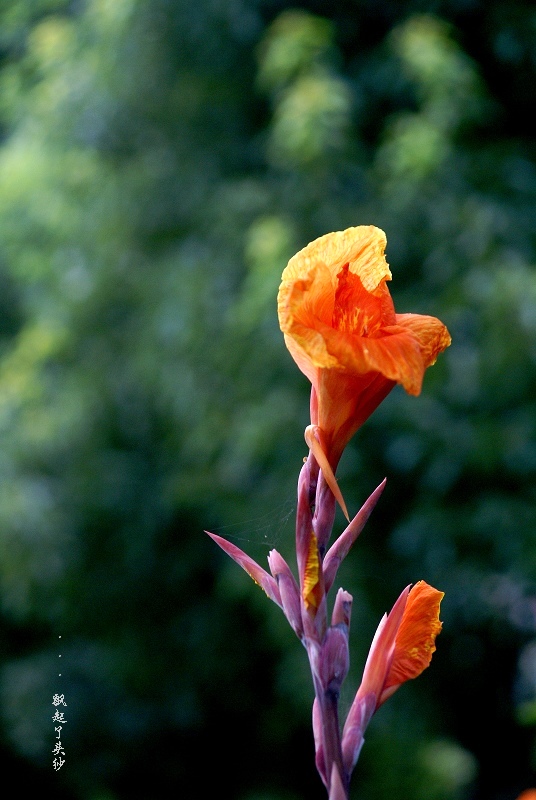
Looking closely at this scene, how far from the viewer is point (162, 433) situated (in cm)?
243

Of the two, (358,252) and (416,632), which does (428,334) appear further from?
(416,632)

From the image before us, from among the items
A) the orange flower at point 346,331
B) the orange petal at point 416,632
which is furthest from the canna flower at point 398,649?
the orange flower at point 346,331

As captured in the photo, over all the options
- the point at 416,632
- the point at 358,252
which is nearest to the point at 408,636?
the point at 416,632

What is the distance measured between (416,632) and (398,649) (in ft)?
0.05

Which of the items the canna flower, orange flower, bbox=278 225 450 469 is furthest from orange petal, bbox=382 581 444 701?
orange flower, bbox=278 225 450 469

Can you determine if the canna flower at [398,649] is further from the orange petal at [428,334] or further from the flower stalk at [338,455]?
the orange petal at [428,334]

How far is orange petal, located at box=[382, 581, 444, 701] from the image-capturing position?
0.58 m

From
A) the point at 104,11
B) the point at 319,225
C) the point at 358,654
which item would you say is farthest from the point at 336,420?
the point at 104,11

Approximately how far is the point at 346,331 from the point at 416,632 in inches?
7.8

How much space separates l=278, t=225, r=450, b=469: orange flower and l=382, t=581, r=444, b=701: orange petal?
0.35 feet

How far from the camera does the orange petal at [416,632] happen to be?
0.58 m

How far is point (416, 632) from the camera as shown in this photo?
22.9 inches

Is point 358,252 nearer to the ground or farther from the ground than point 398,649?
farther from the ground

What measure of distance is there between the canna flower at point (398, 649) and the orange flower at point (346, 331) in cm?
11
